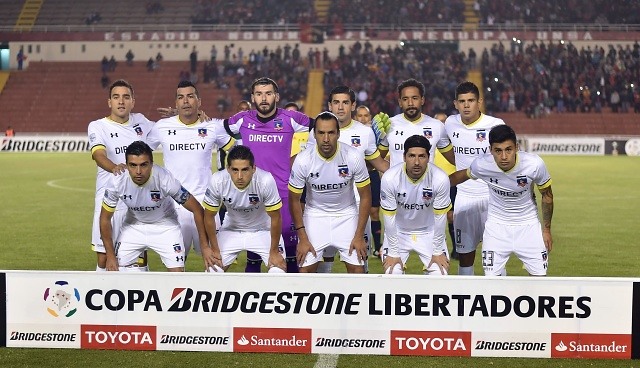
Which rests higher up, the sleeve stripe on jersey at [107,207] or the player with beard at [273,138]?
the player with beard at [273,138]

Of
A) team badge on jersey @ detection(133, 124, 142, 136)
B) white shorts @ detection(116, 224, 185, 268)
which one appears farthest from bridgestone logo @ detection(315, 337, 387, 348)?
team badge on jersey @ detection(133, 124, 142, 136)

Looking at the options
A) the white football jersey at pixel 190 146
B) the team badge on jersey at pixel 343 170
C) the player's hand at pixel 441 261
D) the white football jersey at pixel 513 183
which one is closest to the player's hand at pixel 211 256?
the white football jersey at pixel 190 146

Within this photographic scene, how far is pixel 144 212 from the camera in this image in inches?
327

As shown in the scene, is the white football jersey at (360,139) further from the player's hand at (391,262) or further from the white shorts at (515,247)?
the white shorts at (515,247)

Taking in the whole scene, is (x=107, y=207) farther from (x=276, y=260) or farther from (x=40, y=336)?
(x=40, y=336)

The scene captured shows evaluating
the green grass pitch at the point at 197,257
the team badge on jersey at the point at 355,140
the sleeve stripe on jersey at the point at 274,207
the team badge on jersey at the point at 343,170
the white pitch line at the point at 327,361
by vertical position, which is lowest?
the white pitch line at the point at 327,361

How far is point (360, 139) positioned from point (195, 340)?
3564 mm

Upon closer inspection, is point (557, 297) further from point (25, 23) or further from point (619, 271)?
point (25, 23)

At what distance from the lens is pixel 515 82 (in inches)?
1594

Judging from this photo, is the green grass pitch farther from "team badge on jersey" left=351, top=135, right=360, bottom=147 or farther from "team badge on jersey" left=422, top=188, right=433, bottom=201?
"team badge on jersey" left=351, top=135, right=360, bottom=147

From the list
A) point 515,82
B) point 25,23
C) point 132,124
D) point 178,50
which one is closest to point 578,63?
point 515,82

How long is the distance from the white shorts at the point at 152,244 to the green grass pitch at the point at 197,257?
4.13 ft

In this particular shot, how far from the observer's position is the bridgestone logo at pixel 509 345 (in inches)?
247

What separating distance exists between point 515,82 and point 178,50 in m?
16.9
